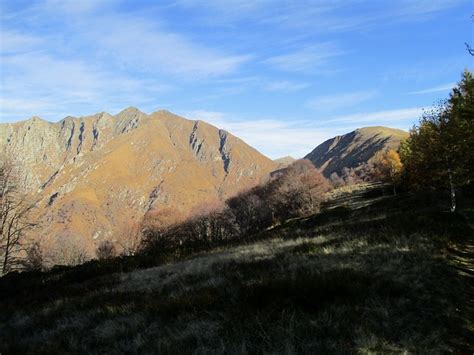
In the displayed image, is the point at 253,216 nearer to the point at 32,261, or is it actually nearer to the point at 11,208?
the point at 32,261

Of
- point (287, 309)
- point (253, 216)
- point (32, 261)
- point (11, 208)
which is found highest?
point (11, 208)

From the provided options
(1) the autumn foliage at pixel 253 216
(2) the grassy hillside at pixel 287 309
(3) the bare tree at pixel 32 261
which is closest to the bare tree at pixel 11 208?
(3) the bare tree at pixel 32 261

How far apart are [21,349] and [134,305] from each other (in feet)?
7.02

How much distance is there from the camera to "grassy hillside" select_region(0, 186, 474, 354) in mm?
5168

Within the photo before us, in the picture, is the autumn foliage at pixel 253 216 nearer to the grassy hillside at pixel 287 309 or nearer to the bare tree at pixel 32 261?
the bare tree at pixel 32 261

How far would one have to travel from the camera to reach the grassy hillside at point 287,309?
517cm

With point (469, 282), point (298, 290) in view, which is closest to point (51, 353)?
point (298, 290)

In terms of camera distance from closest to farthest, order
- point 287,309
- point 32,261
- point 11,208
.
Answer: point 287,309 < point 11,208 < point 32,261

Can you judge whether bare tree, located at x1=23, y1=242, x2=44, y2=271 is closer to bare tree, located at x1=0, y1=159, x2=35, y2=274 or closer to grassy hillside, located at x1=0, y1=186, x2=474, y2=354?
bare tree, located at x1=0, y1=159, x2=35, y2=274

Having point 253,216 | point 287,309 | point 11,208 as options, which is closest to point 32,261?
point 11,208

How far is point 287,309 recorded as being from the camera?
6062 millimetres

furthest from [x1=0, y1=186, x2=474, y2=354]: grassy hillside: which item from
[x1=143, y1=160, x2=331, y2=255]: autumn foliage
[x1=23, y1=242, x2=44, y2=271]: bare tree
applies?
[x1=143, y1=160, x2=331, y2=255]: autumn foliage

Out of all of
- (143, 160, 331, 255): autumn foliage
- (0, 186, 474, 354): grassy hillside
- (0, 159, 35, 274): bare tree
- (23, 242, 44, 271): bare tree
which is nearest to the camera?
(0, 186, 474, 354): grassy hillside

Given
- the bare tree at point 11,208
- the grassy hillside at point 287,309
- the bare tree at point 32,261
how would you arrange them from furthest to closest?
the bare tree at point 32,261 < the bare tree at point 11,208 < the grassy hillside at point 287,309
